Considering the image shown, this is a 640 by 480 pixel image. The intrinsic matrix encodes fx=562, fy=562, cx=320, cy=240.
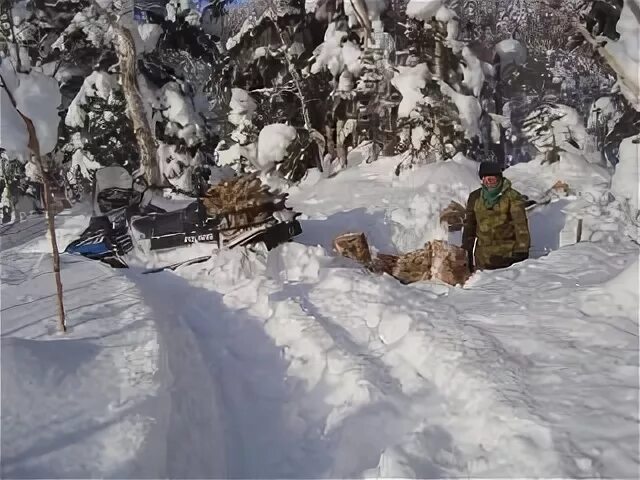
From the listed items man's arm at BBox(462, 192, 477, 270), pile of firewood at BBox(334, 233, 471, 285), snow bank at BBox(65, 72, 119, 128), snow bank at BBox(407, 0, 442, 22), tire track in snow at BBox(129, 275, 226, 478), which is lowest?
tire track in snow at BBox(129, 275, 226, 478)

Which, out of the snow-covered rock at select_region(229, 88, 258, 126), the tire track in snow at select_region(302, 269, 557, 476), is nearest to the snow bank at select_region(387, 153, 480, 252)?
the tire track in snow at select_region(302, 269, 557, 476)

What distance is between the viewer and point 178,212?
8.32m

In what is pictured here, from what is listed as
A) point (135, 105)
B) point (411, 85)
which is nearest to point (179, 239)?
point (411, 85)

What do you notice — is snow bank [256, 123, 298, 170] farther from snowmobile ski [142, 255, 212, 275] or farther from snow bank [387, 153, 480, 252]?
snowmobile ski [142, 255, 212, 275]

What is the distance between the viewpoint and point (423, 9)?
13.7 meters

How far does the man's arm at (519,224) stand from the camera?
5.94 m

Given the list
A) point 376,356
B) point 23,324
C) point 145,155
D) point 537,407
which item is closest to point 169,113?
point 145,155

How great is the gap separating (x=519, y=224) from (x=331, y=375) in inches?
124

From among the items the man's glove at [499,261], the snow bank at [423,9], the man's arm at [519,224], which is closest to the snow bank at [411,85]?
the snow bank at [423,9]

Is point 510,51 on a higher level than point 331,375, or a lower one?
higher

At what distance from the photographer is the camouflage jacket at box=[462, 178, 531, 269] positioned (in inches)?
236

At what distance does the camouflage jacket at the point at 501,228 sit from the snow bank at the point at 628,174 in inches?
37.4

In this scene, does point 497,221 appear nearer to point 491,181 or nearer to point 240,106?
point 491,181

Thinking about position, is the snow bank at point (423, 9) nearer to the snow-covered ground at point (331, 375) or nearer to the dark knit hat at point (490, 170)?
the dark knit hat at point (490, 170)
